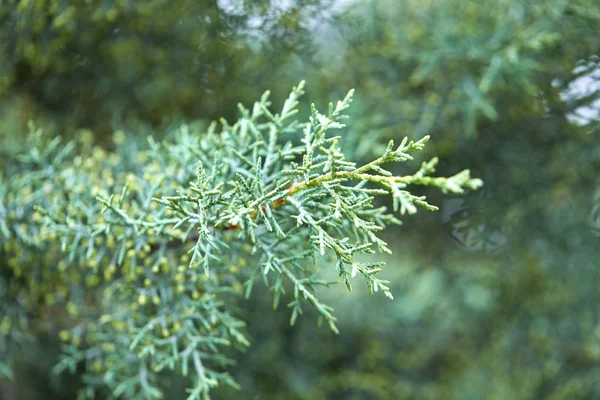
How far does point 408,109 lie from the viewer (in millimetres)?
910

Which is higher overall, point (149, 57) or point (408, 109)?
point (149, 57)

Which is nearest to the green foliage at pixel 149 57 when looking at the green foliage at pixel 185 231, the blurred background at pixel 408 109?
the blurred background at pixel 408 109

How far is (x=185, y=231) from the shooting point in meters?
0.61

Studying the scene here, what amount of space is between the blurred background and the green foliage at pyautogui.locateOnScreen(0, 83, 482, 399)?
146 millimetres

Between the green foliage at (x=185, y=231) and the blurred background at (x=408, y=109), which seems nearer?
the green foliage at (x=185, y=231)

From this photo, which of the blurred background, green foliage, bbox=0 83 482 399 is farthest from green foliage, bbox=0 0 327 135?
green foliage, bbox=0 83 482 399

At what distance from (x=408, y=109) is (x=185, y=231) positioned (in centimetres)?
48

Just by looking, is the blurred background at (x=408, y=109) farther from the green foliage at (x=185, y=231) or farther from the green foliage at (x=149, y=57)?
the green foliage at (x=185, y=231)

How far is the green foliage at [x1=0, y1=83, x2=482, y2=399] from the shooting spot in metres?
0.45

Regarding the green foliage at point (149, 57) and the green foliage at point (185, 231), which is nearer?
the green foliage at point (185, 231)

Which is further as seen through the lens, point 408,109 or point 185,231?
point 408,109

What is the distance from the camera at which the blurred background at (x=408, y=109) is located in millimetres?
860

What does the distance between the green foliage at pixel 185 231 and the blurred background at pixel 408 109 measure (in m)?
0.15

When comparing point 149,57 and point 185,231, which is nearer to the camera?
point 185,231
